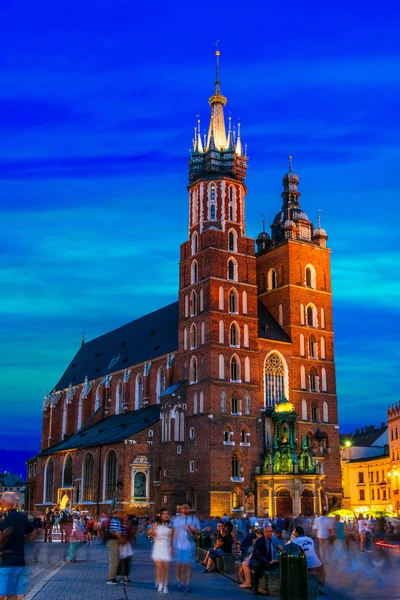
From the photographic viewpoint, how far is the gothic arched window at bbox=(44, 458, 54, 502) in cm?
7194

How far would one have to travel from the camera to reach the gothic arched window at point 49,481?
236ft

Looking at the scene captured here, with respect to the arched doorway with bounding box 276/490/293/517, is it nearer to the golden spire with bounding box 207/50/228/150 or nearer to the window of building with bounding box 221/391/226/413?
the window of building with bounding box 221/391/226/413

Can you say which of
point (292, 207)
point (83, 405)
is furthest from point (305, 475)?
point (83, 405)

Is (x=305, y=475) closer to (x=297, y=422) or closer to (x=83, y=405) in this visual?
(x=297, y=422)

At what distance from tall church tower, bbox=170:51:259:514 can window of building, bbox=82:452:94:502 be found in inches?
472

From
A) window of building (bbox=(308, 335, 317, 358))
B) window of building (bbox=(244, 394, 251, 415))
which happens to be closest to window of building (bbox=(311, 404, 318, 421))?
window of building (bbox=(308, 335, 317, 358))

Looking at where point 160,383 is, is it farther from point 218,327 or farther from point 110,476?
point 218,327

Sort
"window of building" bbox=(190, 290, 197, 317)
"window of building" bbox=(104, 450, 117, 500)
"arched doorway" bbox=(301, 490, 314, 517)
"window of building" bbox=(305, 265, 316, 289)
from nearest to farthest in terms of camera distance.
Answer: "arched doorway" bbox=(301, 490, 314, 517)
"window of building" bbox=(190, 290, 197, 317)
"window of building" bbox=(104, 450, 117, 500)
"window of building" bbox=(305, 265, 316, 289)

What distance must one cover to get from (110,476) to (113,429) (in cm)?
528

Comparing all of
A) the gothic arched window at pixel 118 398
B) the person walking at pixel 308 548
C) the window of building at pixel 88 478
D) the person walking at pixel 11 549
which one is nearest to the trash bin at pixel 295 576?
the person walking at pixel 308 548

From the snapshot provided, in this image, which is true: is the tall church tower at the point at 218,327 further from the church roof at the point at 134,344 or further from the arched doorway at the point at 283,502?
the church roof at the point at 134,344

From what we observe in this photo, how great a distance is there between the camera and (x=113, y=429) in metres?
64.5

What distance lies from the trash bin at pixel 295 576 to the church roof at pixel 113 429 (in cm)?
4474

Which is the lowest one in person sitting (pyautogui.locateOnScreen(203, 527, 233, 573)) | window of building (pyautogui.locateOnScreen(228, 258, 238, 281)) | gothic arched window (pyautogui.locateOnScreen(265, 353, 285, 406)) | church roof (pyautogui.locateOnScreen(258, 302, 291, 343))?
person sitting (pyautogui.locateOnScreen(203, 527, 233, 573))
